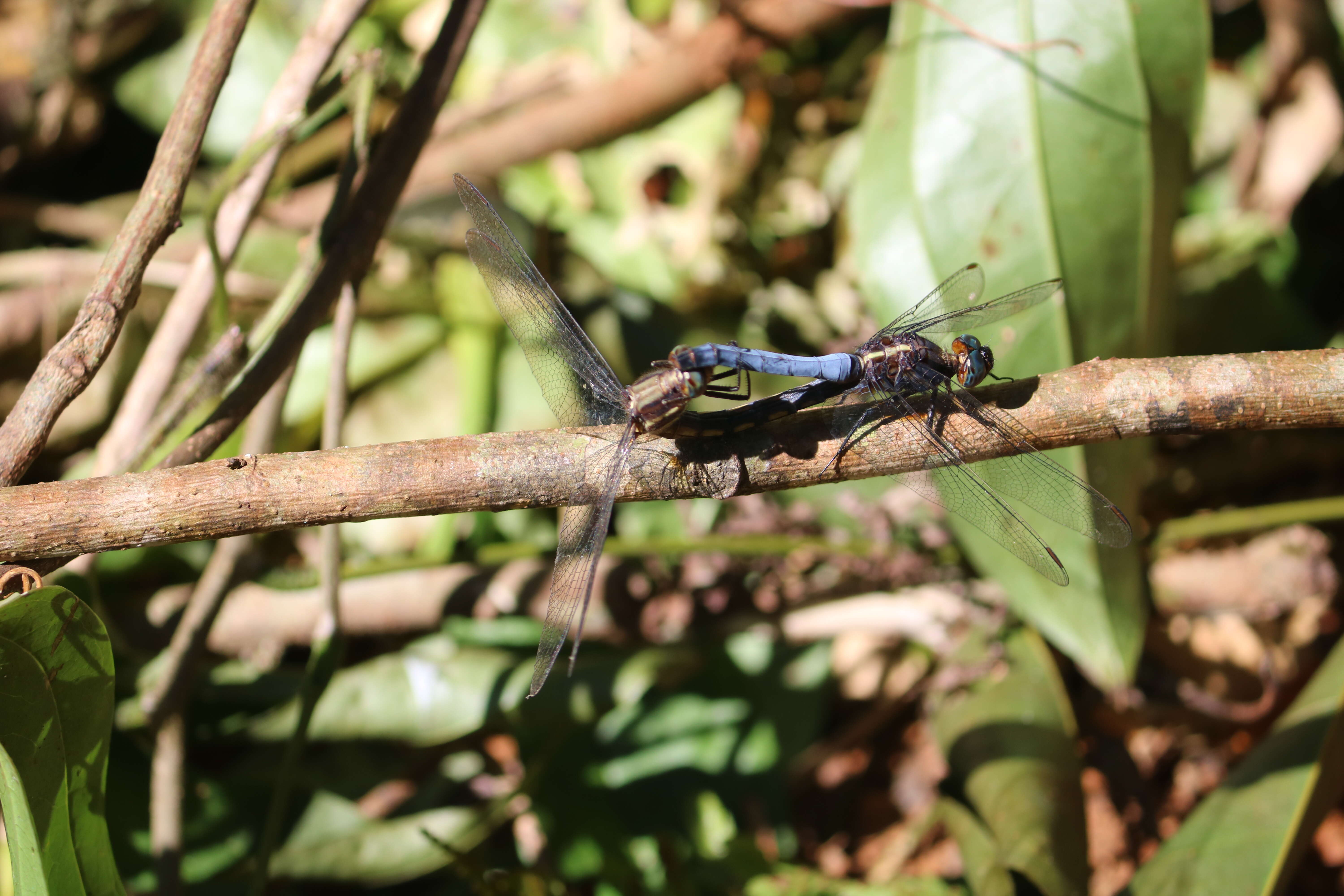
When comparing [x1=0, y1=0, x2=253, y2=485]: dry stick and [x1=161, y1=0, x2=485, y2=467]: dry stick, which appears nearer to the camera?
[x1=0, y1=0, x2=253, y2=485]: dry stick

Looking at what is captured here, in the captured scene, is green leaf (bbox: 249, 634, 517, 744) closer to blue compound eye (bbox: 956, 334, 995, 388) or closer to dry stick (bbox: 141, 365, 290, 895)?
dry stick (bbox: 141, 365, 290, 895)

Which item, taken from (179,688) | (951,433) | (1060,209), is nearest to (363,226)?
(179,688)

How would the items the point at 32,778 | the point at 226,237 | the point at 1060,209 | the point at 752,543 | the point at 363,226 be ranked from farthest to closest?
the point at 752,543
the point at 1060,209
the point at 226,237
the point at 363,226
the point at 32,778

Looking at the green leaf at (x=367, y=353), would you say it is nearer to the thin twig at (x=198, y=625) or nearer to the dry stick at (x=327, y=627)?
the thin twig at (x=198, y=625)

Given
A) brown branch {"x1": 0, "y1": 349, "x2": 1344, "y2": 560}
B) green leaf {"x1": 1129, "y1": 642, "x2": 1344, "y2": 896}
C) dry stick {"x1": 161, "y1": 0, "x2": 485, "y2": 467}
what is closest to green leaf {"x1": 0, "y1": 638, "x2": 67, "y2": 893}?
brown branch {"x1": 0, "y1": 349, "x2": 1344, "y2": 560}

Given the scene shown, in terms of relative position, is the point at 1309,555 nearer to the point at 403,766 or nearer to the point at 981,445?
the point at 981,445

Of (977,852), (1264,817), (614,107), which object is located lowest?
(1264,817)

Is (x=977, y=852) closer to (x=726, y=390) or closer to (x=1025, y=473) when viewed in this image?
(x=1025, y=473)
